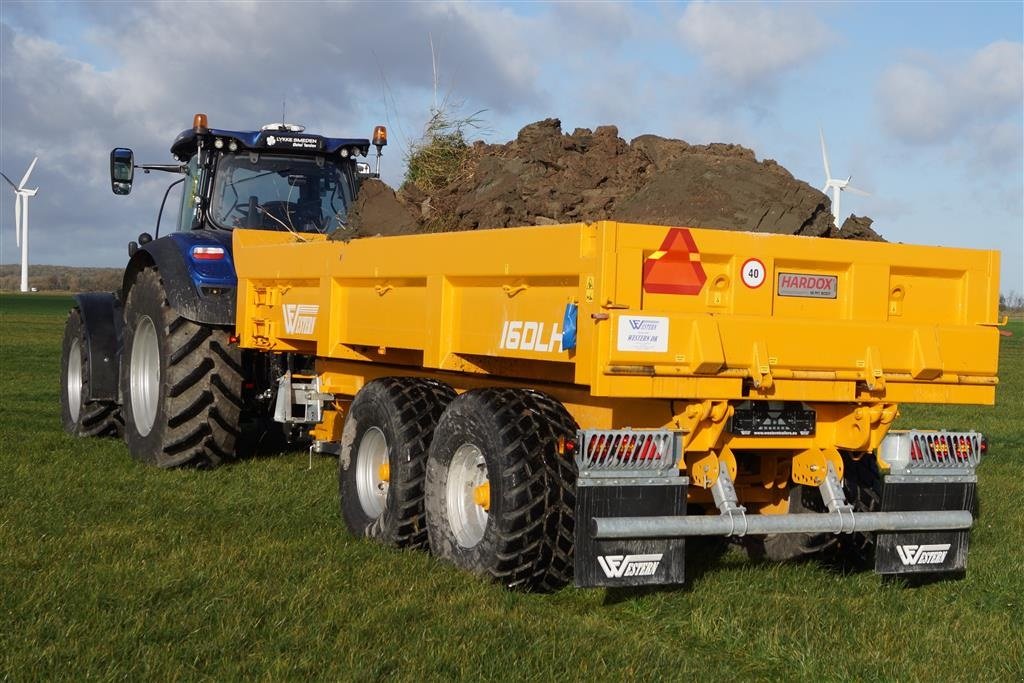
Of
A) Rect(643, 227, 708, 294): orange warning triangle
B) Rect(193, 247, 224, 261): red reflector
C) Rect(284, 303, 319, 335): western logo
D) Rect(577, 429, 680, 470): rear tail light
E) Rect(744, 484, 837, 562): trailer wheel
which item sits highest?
Rect(193, 247, 224, 261): red reflector

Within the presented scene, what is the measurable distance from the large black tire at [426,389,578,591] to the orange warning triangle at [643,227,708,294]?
76 centimetres

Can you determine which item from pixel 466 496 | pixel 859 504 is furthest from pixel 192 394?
pixel 859 504

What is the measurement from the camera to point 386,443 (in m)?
6.85

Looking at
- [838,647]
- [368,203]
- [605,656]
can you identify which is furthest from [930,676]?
[368,203]

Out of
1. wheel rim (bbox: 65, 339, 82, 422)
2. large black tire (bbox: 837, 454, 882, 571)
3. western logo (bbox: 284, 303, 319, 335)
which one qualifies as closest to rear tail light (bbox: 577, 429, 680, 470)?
large black tire (bbox: 837, 454, 882, 571)

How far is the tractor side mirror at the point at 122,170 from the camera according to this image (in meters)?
10.3

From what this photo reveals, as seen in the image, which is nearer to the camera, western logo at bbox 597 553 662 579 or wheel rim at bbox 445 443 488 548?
western logo at bbox 597 553 662 579

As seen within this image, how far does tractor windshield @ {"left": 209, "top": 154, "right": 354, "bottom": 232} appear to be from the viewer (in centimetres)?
999

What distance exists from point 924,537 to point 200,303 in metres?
5.14

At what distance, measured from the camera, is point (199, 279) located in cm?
909

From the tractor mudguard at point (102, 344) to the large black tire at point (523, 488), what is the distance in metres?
5.46

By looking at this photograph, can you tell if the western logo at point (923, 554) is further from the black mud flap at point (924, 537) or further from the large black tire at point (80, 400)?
the large black tire at point (80, 400)

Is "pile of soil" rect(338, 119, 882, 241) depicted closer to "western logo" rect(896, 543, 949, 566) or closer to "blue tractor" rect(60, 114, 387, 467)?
"blue tractor" rect(60, 114, 387, 467)

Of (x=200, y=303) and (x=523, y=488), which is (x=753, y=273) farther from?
(x=200, y=303)
